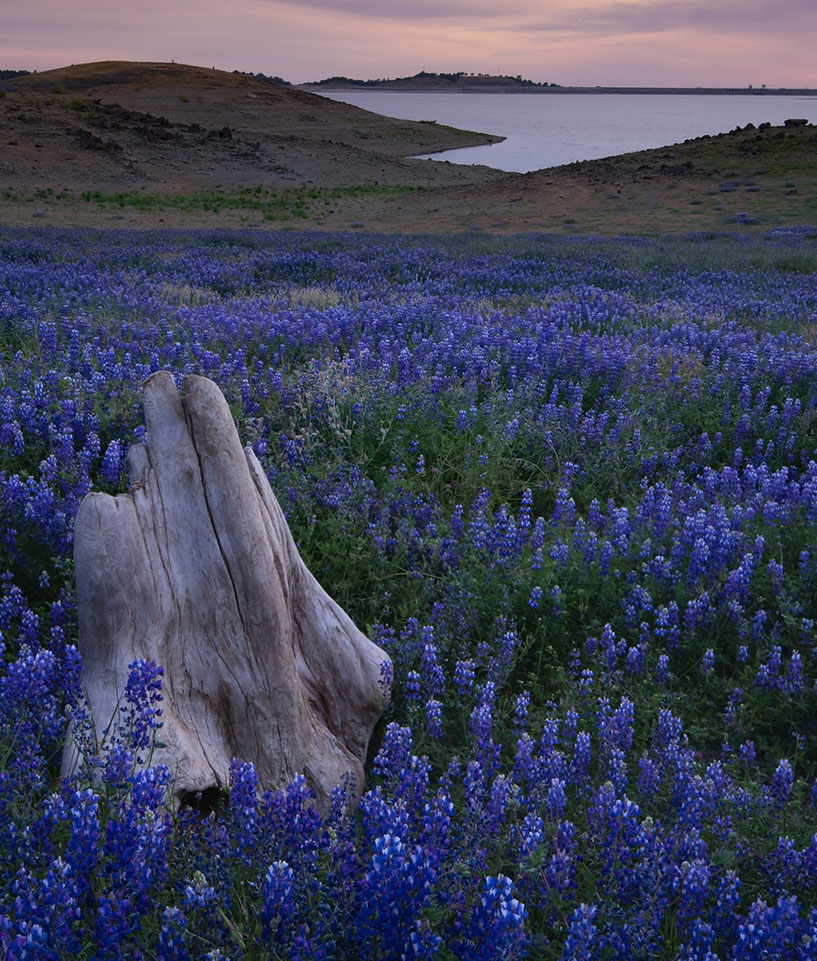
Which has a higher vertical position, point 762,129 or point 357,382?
point 762,129

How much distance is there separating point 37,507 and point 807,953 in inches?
139

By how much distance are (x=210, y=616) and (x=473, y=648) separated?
1301 millimetres

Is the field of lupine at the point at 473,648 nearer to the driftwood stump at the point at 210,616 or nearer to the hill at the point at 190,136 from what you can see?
the driftwood stump at the point at 210,616

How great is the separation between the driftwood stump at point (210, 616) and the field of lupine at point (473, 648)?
0.54 ft

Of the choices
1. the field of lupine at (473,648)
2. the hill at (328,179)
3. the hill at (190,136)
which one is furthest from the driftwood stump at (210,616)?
the hill at (190,136)

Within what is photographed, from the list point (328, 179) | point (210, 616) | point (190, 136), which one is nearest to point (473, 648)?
point (210, 616)

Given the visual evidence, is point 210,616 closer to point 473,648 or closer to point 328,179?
point 473,648

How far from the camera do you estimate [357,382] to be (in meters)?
6.16

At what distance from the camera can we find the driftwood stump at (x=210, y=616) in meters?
3.03

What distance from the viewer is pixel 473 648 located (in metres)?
3.86

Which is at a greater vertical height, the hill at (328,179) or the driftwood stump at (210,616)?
the hill at (328,179)

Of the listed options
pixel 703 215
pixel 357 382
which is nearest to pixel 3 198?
pixel 703 215

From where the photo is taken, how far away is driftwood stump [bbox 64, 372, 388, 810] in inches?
119

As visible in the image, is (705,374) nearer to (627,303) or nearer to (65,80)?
(627,303)
